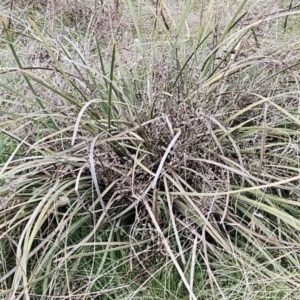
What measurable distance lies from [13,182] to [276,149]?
733 mm

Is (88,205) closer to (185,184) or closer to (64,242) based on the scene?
(64,242)

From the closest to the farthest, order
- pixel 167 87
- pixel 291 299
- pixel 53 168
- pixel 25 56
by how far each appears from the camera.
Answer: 1. pixel 291 299
2. pixel 53 168
3. pixel 167 87
4. pixel 25 56

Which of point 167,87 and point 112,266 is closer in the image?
point 112,266

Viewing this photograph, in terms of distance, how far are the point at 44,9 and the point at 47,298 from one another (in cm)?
190

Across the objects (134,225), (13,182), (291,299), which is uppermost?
(13,182)

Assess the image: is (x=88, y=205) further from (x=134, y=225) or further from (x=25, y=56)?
(x=25, y=56)

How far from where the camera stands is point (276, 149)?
1622 millimetres

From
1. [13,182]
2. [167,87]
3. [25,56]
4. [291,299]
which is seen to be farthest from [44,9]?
[291,299]

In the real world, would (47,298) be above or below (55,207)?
→ below

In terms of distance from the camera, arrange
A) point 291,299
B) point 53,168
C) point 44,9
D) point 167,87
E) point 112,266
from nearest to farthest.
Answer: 1. point 291,299
2. point 112,266
3. point 53,168
4. point 167,87
5. point 44,9

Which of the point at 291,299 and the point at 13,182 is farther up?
the point at 13,182

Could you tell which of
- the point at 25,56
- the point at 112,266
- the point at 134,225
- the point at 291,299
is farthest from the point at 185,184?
the point at 25,56

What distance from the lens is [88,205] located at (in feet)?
5.14

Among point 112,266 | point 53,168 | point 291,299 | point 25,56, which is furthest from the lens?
point 25,56
